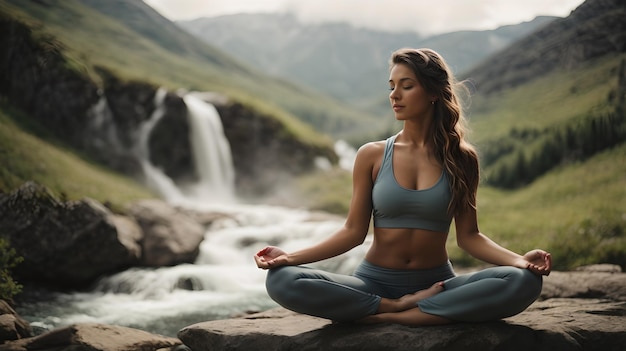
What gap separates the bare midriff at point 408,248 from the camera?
478 cm

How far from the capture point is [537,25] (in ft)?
55.3

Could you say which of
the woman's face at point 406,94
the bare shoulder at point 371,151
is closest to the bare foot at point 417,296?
the bare shoulder at point 371,151

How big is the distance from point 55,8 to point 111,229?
21.7ft

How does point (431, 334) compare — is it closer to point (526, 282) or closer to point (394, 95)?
point (526, 282)

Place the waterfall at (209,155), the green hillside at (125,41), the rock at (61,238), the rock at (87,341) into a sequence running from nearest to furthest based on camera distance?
1. the rock at (87,341)
2. the rock at (61,238)
3. the green hillside at (125,41)
4. the waterfall at (209,155)

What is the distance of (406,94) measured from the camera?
4.88 m

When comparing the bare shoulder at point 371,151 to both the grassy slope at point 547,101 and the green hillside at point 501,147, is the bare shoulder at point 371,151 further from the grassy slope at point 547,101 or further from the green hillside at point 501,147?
the green hillside at point 501,147

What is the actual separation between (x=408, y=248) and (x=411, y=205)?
1.25ft

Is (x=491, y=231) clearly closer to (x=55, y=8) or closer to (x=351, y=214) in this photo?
(x=351, y=214)

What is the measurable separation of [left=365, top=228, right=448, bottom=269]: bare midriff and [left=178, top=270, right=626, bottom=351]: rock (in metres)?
0.55

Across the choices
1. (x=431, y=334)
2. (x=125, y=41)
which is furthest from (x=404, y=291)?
(x=125, y=41)

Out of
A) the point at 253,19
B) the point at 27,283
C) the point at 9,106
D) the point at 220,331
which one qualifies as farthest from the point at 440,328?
the point at 253,19

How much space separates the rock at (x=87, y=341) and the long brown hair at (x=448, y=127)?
3.76 metres

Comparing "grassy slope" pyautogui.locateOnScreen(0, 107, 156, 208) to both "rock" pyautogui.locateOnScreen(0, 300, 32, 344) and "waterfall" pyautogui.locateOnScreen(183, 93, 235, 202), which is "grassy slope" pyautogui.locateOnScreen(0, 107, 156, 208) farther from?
"waterfall" pyautogui.locateOnScreen(183, 93, 235, 202)
